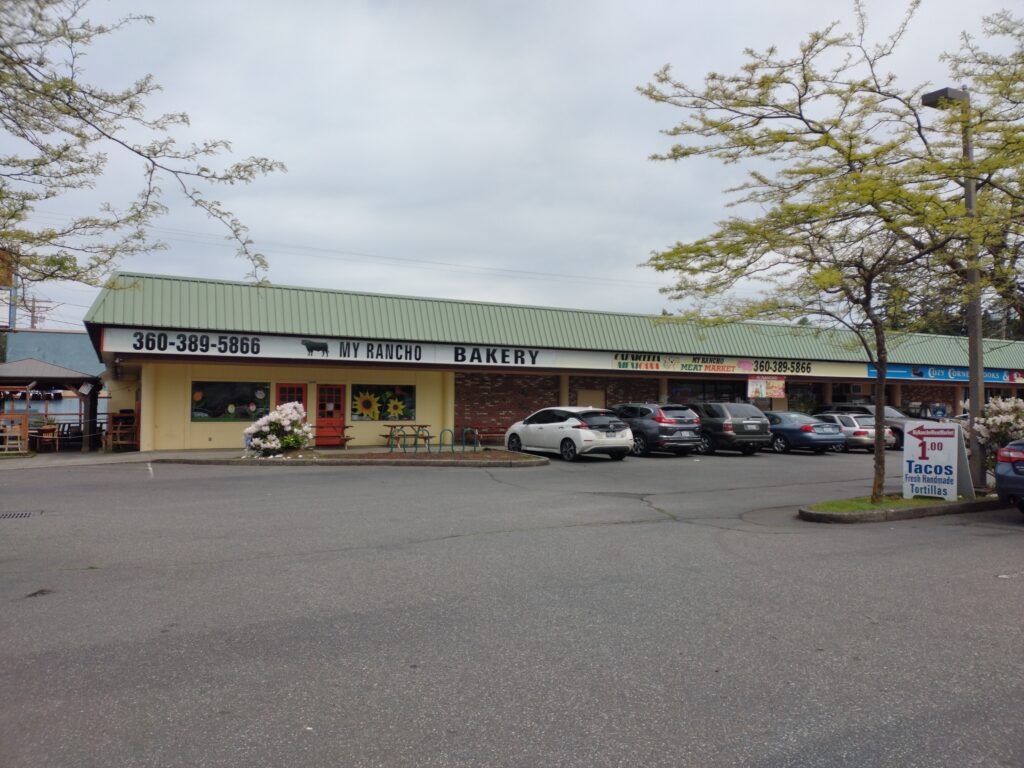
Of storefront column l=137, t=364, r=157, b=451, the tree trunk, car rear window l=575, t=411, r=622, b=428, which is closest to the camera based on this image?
the tree trunk

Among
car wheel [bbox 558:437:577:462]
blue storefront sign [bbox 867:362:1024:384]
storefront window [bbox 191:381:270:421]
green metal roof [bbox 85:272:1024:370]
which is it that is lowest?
car wheel [bbox 558:437:577:462]

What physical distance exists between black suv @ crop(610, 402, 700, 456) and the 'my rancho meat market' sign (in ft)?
13.4

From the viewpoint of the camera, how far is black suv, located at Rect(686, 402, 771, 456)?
22.8 m

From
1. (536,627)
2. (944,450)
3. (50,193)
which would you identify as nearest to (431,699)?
(536,627)

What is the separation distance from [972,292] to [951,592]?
743 cm

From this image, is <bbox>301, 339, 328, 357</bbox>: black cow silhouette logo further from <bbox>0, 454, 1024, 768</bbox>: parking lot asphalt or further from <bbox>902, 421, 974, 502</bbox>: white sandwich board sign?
<bbox>902, 421, 974, 502</bbox>: white sandwich board sign

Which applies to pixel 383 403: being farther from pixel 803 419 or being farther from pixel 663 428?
pixel 803 419

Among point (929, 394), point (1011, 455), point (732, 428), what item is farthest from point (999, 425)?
point (929, 394)

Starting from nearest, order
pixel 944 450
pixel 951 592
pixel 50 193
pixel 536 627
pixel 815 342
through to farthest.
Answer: pixel 536 627 < pixel 951 592 < pixel 50 193 < pixel 944 450 < pixel 815 342

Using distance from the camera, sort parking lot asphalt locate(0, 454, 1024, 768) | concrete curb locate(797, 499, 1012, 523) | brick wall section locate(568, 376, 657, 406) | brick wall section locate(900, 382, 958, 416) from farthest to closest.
A: brick wall section locate(900, 382, 958, 416), brick wall section locate(568, 376, 657, 406), concrete curb locate(797, 499, 1012, 523), parking lot asphalt locate(0, 454, 1024, 768)

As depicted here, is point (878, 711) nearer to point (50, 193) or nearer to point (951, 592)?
point (951, 592)

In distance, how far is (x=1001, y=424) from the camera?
1262 cm

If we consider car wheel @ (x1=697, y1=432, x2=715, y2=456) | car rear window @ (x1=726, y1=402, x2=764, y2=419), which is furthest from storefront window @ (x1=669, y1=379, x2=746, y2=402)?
car wheel @ (x1=697, y1=432, x2=715, y2=456)

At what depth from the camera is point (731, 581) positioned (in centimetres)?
664
